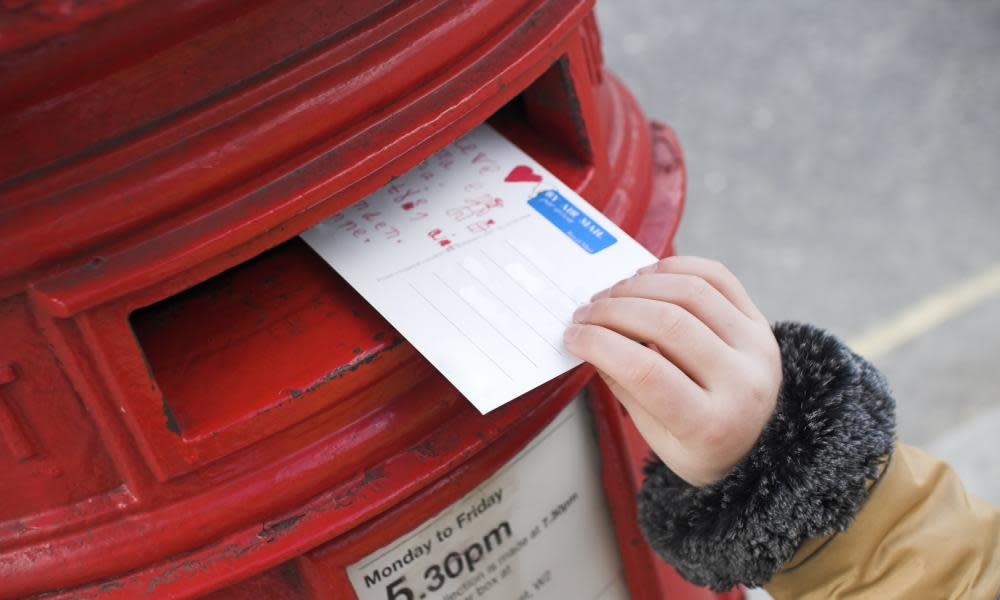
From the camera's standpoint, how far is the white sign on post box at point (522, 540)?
1312 millimetres

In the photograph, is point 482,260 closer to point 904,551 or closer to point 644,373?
point 644,373

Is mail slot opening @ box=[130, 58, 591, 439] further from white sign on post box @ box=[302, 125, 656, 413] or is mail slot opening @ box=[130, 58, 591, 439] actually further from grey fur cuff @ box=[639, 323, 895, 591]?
grey fur cuff @ box=[639, 323, 895, 591]

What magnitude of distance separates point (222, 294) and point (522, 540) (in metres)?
0.48

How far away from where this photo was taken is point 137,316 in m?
1.36

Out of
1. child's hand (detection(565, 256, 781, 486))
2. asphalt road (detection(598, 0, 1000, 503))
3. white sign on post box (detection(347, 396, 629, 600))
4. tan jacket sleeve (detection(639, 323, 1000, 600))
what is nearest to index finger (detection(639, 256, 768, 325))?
child's hand (detection(565, 256, 781, 486))

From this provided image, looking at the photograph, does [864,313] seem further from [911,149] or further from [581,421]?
[581,421]

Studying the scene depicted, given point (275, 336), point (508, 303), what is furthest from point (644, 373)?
point (275, 336)

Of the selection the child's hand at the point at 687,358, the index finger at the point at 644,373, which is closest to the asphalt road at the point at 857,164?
the child's hand at the point at 687,358

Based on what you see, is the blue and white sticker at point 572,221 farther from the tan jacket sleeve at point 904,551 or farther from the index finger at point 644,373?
the tan jacket sleeve at point 904,551

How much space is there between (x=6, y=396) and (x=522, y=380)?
1.70 feet

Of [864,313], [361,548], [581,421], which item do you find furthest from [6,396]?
[864,313]

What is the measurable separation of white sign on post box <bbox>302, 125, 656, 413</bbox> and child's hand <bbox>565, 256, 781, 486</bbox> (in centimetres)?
5

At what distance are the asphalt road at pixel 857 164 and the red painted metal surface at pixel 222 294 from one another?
2.00 m

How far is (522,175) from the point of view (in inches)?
55.3
